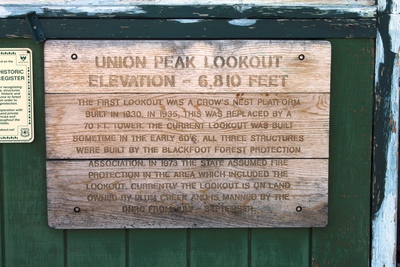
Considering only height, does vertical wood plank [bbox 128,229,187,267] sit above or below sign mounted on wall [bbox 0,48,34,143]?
below

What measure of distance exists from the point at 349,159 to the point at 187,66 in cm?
70

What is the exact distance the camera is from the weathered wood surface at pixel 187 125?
186 cm

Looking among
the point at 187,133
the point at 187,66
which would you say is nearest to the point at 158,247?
the point at 187,133

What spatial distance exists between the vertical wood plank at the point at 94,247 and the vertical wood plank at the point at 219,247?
0.89 feet

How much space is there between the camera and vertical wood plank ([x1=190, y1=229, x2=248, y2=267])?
1.94 meters

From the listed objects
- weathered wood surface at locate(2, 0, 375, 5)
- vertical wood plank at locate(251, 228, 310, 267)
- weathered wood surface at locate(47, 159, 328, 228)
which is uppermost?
weathered wood surface at locate(2, 0, 375, 5)

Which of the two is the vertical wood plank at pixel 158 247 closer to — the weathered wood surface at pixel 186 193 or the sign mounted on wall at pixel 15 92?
the weathered wood surface at pixel 186 193

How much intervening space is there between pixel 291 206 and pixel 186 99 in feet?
1.81

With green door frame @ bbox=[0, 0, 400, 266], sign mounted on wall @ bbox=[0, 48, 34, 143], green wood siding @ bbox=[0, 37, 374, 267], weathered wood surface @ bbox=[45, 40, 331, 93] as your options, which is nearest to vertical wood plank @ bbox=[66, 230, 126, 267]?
green wood siding @ bbox=[0, 37, 374, 267]

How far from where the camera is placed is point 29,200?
191 centimetres

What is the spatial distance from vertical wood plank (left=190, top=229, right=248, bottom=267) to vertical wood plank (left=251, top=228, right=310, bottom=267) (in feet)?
0.14

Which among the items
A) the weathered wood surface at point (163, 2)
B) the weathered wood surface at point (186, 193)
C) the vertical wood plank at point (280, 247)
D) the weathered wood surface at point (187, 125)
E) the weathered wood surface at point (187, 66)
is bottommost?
the vertical wood plank at point (280, 247)

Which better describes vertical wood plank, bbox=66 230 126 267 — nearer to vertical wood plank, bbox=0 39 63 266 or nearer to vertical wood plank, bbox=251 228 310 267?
vertical wood plank, bbox=0 39 63 266

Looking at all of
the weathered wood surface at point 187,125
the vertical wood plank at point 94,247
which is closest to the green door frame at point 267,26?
the weathered wood surface at point 187,125
